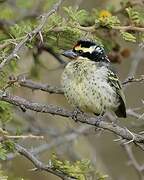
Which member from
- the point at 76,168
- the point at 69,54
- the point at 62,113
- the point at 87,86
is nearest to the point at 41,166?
the point at 76,168

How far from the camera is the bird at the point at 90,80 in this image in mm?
4699

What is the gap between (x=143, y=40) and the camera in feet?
14.8

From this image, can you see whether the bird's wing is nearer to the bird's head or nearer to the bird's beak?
the bird's head

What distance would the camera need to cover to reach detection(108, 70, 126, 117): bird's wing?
15.9 ft

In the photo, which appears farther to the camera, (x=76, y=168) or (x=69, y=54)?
(x=69, y=54)

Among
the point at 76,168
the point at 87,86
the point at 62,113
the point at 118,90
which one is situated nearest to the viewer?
the point at 62,113

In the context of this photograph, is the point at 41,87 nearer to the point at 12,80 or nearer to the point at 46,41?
the point at 46,41

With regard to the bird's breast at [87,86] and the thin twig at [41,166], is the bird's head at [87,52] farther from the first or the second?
the thin twig at [41,166]

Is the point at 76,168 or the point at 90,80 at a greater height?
the point at 90,80

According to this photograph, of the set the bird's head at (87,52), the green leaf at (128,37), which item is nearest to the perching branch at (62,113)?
the green leaf at (128,37)

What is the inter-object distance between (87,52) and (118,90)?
37 centimetres

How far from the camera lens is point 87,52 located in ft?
15.7

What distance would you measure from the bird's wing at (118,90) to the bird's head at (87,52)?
0.46 feet

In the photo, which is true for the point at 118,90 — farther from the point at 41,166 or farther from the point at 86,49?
the point at 41,166
